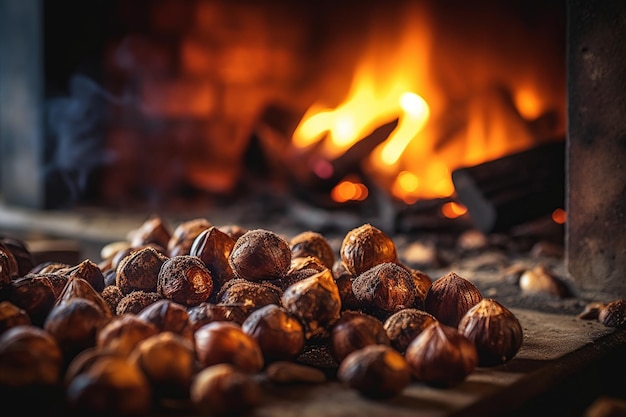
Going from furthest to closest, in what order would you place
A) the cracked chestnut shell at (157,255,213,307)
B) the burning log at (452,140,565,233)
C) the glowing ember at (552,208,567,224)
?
the glowing ember at (552,208,567,224) < the burning log at (452,140,565,233) < the cracked chestnut shell at (157,255,213,307)

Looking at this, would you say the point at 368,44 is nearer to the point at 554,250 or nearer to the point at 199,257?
the point at 554,250

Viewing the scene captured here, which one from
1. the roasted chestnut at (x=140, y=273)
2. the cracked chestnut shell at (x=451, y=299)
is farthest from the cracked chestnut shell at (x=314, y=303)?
the roasted chestnut at (x=140, y=273)

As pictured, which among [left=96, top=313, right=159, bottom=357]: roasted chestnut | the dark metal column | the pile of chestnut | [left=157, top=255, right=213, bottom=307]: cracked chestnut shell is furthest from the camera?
the dark metal column

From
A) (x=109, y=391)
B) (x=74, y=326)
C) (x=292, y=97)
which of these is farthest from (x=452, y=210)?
(x=109, y=391)

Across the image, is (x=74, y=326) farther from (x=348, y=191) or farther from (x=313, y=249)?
(x=348, y=191)

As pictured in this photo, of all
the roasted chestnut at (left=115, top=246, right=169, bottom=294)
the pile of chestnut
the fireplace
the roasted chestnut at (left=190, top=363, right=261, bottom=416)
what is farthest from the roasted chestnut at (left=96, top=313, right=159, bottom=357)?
the fireplace

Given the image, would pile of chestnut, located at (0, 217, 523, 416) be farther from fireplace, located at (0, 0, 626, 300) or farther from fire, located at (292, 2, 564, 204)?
fire, located at (292, 2, 564, 204)

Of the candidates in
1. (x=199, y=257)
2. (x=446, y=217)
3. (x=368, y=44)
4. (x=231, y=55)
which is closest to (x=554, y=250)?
(x=446, y=217)
